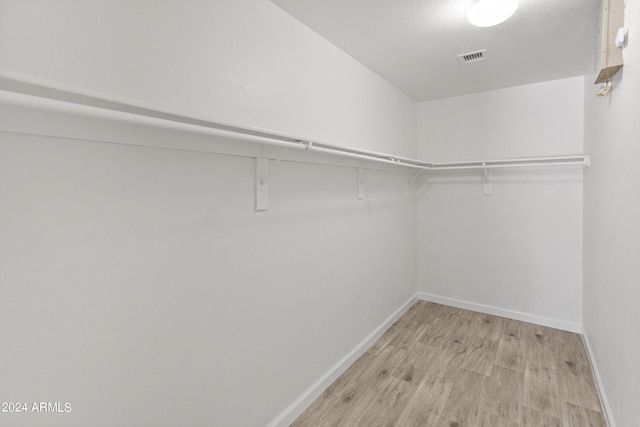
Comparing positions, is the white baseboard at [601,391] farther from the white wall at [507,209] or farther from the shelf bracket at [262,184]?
the shelf bracket at [262,184]

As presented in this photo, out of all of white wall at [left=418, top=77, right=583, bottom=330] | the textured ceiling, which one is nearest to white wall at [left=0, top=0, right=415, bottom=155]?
the textured ceiling

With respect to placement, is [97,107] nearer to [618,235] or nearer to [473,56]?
[618,235]

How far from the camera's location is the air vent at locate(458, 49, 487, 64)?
206cm

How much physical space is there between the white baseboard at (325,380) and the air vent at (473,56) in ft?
7.15

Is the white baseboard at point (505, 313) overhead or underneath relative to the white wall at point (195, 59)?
underneath

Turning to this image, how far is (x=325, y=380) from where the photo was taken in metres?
1.87

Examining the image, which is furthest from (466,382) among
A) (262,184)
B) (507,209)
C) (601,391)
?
(262,184)

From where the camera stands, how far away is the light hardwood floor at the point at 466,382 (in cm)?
164

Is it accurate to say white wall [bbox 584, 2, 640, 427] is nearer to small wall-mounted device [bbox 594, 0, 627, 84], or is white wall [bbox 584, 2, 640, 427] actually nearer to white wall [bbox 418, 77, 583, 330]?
small wall-mounted device [bbox 594, 0, 627, 84]

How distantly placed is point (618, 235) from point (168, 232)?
197 cm

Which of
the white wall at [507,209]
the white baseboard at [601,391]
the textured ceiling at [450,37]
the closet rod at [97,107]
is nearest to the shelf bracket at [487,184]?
the white wall at [507,209]

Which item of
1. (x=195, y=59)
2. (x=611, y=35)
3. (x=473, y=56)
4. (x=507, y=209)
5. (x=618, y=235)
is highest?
(x=473, y=56)

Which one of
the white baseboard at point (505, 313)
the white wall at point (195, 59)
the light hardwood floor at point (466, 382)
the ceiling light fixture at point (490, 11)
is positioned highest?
the ceiling light fixture at point (490, 11)

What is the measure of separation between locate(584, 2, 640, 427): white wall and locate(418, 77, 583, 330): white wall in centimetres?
53
